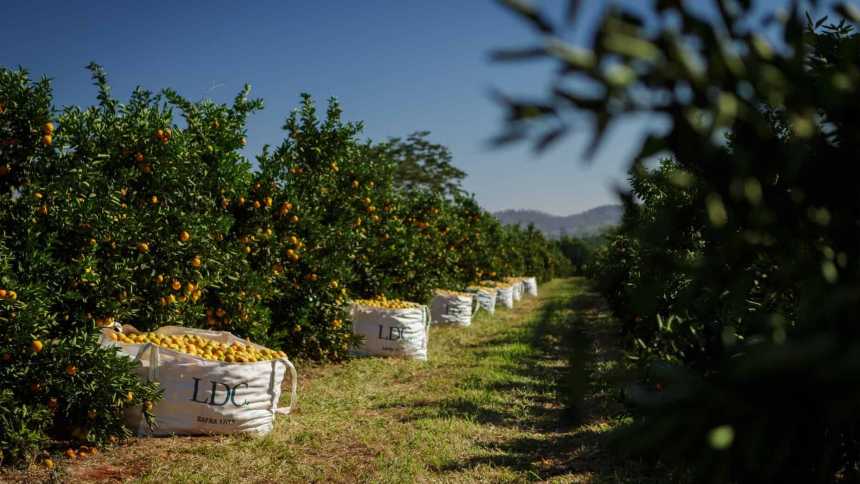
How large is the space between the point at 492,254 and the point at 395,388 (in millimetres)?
15831

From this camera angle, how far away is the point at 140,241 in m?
5.69

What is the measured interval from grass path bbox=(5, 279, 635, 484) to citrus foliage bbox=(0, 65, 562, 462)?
0.63 meters

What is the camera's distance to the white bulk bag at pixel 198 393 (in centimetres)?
520

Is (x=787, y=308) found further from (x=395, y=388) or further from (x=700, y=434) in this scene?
(x=395, y=388)

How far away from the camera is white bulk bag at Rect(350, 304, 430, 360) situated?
9930mm

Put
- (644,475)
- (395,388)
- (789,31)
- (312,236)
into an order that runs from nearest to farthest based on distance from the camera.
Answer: (789,31)
(644,475)
(395,388)
(312,236)

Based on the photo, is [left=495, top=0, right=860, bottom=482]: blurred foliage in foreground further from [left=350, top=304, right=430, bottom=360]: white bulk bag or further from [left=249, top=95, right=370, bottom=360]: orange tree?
[left=350, top=304, right=430, bottom=360]: white bulk bag

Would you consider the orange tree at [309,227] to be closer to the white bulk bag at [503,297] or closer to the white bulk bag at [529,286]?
the white bulk bag at [503,297]

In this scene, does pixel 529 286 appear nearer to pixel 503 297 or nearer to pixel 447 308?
pixel 503 297

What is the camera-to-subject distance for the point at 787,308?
2.72m

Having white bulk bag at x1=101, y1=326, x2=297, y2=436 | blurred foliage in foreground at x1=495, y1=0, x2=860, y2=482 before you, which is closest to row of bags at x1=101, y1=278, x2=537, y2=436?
white bulk bag at x1=101, y1=326, x2=297, y2=436

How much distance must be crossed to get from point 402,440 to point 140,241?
10.7 feet

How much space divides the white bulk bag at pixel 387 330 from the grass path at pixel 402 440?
2.65 ft

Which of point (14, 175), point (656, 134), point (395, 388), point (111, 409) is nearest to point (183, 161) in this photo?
point (14, 175)
